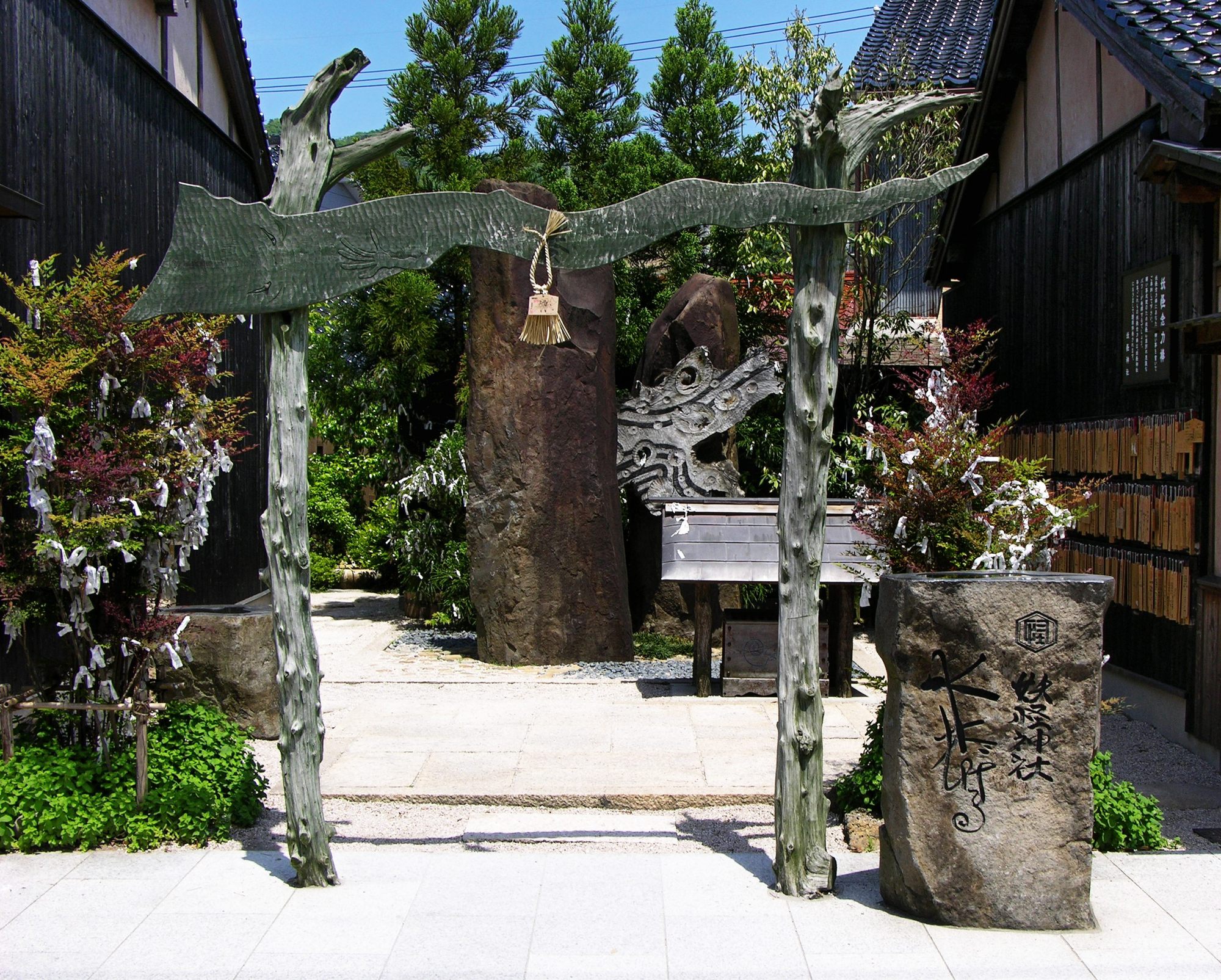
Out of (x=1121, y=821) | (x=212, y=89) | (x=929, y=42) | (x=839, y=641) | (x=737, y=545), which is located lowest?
(x=1121, y=821)

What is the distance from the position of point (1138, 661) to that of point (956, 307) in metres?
6.78

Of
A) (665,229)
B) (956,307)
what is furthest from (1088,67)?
(665,229)

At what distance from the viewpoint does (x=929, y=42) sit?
17.1 metres

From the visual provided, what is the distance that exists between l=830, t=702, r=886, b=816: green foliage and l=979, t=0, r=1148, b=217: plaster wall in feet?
18.2

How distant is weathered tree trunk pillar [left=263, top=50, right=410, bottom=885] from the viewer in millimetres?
4949

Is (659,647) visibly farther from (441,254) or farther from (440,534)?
(441,254)

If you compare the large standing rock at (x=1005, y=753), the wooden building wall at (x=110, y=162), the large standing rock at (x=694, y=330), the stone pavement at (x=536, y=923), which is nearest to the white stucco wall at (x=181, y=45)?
the wooden building wall at (x=110, y=162)

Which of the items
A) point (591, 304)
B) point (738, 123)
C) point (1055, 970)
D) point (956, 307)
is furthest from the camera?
point (738, 123)

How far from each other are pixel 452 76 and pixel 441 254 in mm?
10980

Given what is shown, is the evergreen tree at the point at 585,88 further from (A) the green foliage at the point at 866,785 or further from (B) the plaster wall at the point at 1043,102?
(A) the green foliage at the point at 866,785

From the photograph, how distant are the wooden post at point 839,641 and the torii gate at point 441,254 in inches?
169

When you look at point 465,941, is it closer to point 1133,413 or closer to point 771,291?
point 1133,413

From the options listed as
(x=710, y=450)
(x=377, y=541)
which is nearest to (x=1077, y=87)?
(x=710, y=450)

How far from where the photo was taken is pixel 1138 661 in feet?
28.4
